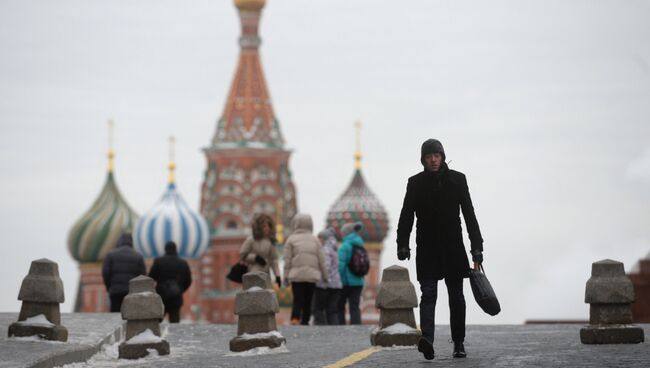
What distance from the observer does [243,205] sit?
515 feet

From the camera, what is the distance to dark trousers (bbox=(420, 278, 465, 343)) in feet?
51.9

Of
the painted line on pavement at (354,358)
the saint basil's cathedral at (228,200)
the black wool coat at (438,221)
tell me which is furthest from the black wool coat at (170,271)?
the saint basil's cathedral at (228,200)

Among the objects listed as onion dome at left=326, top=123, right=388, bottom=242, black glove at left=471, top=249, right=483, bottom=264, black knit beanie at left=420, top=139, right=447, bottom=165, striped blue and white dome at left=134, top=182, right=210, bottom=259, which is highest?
onion dome at left=326, top=123, right=388, bottom=242

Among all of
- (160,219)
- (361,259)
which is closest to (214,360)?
(361,259)

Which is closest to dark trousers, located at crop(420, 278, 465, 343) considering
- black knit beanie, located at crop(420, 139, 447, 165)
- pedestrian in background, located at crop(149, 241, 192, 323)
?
black knit beanie, located at crop(420, 139, 447, 165)

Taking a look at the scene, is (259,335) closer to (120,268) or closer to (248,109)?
(120,268)

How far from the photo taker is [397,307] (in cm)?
1878

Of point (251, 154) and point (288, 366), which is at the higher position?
point (251, 154)

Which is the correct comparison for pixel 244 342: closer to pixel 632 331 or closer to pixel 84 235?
pixel 632 331

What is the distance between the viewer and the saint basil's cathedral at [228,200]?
156250 mm

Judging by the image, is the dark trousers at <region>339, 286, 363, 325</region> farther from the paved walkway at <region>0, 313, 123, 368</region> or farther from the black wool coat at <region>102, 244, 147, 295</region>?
the paved walkway at <region>0, 313, 123, 368</region>

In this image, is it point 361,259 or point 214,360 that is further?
point 361,259

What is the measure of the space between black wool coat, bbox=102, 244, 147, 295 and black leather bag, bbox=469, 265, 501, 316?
38.2ft

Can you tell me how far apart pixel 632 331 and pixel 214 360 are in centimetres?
369
